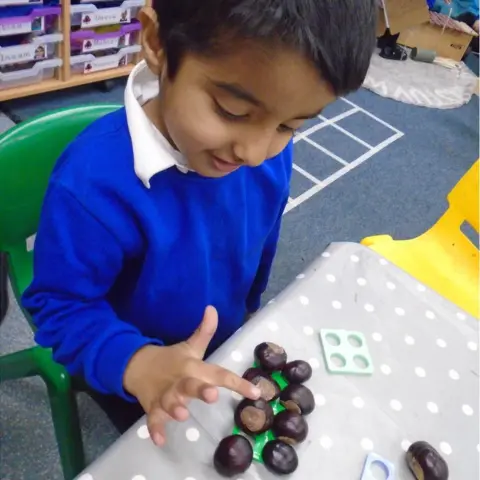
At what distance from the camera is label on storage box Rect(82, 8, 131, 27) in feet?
6.20

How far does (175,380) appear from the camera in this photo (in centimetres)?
46

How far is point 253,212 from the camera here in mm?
718

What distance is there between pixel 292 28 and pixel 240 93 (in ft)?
0.22

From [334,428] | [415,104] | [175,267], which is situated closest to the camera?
[334,428]

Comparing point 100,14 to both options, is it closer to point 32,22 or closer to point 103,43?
point 103,43

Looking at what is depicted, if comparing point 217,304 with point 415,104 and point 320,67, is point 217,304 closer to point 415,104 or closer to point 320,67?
point 320,67

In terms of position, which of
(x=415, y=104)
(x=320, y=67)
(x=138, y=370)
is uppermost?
(x=320, y=67)

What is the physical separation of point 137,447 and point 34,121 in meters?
0.46

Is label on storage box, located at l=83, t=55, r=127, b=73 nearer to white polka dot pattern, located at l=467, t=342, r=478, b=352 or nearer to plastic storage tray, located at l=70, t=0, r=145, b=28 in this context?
plastic storage tray, located at l=70, t=0, r=145, b=28

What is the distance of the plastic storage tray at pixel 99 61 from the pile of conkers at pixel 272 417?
1.66 metres

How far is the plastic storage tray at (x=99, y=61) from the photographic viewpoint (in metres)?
1.98

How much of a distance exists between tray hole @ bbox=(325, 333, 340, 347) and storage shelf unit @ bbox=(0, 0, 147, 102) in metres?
1.48

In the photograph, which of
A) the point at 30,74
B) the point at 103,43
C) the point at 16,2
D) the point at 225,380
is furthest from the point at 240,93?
the point at 103,43

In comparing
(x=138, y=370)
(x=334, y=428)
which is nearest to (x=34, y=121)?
(x=138, y=370)
